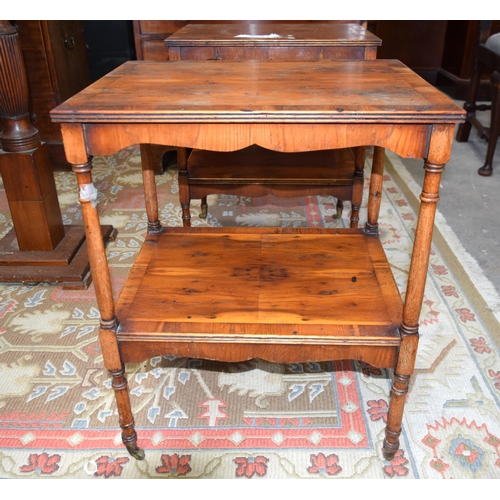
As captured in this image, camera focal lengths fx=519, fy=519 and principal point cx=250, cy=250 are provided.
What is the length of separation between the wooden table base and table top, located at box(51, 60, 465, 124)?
3.60ft

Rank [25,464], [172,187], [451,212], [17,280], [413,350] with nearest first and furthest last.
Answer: [413,350] < [25,464] < [17,280] < [451,212] < [172,187]

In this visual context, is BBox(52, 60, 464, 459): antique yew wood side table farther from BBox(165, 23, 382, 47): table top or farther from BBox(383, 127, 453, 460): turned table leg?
BBox(165, 23, 382, 47): table top

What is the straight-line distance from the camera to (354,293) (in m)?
1.50

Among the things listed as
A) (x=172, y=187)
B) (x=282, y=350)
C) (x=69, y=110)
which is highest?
(x=69, y=110)

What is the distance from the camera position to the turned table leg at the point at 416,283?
1.12 m

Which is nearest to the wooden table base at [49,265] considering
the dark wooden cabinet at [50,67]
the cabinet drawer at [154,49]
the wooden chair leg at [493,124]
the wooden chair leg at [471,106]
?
the dark wooden cabinet at [50,67]

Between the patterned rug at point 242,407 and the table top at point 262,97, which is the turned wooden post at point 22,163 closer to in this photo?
the patterned rug at point 242,407

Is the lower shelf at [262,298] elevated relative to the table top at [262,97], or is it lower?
lower

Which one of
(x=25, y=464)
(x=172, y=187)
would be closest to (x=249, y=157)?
(x=172, y=187)

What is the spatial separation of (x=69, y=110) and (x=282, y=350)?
0.77 meters

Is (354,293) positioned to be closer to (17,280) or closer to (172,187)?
(17,280)

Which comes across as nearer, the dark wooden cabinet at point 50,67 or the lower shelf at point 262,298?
the lower shelf at point 262,298

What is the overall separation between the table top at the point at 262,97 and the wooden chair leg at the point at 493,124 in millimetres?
2116

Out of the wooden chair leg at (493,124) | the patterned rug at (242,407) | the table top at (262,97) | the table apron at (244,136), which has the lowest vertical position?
the patterned rug at (242,407)
